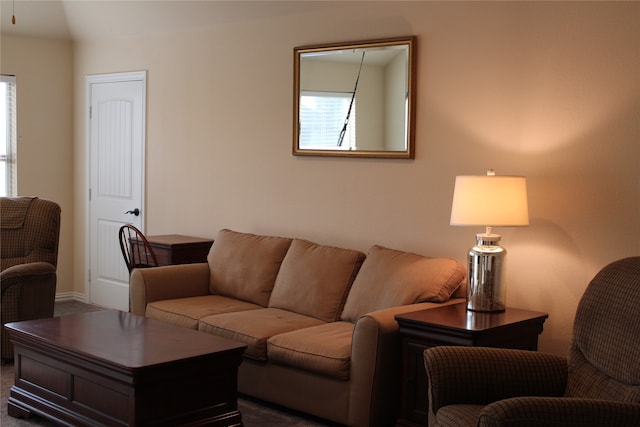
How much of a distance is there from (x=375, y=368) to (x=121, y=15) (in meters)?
4.04

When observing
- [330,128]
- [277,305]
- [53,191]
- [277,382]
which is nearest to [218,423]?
[277,382]

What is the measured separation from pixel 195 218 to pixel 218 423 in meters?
2.72

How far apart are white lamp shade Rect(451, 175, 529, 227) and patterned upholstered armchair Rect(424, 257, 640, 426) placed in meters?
0.68

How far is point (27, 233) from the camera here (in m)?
5.47

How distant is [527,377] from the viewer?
302 centimetres

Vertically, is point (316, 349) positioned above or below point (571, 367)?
below

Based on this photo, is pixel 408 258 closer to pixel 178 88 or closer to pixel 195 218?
pixel 195 218

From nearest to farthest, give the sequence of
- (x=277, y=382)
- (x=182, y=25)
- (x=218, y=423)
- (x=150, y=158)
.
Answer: (x=218, y=423) < (x=277, y=382) < (x=182, y=25) < (x=150, y=158)

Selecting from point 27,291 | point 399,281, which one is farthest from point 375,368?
point 27,291

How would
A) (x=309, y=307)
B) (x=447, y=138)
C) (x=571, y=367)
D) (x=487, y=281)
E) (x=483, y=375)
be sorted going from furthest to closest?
(x=309, y=307)
(x=447, y=138)
(x=487, y=281)
(x=571, y=367)
(x=483, y=375)

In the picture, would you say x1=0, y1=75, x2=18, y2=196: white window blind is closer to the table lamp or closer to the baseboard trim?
the baseboard trim

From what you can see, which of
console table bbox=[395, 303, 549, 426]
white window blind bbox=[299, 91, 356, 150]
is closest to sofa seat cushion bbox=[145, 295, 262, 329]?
white window blind bbox=[299, 91, 356, 150]

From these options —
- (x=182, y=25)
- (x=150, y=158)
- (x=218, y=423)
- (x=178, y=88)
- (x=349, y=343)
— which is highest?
(x=182, y=25)

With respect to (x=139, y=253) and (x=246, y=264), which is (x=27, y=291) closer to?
(x=139, y=253)
